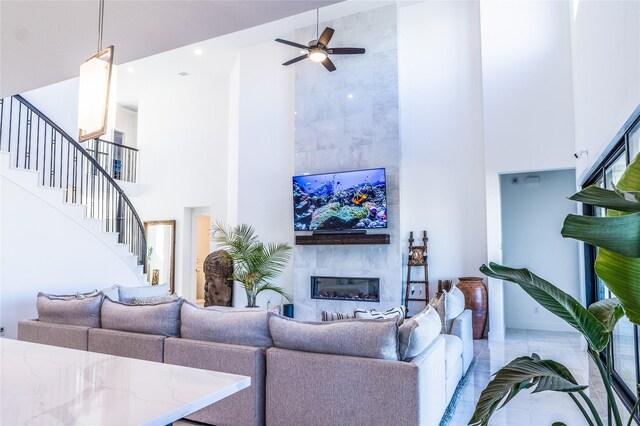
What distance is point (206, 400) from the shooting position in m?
1.34

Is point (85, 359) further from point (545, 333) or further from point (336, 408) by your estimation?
point (545, 333)

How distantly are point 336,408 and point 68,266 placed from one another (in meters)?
5.00

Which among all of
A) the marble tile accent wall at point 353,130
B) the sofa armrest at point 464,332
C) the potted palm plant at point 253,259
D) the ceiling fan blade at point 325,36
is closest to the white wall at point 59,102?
the potted palm plant at point 253,259

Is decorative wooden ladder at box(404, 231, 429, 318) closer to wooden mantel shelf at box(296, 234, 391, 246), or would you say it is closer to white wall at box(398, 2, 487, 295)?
white wall at box(398, 2, 487, 295)

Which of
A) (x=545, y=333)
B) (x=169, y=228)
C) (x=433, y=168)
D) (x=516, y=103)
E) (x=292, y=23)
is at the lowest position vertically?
(x=545, y=333)

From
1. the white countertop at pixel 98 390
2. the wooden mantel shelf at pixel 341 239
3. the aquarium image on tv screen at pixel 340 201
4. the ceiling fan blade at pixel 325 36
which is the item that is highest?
the ceiling fan blade at pixel 325 36

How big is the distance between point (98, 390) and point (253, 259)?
6.15 metres

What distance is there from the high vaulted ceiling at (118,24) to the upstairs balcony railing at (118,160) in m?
6.78

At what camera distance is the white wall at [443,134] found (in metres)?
7.19

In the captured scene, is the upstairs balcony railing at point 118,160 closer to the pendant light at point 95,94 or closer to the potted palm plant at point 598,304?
the pendant light at point 95,94

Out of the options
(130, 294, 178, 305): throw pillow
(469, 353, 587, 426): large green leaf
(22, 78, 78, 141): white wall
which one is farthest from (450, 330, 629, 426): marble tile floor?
(22, 78, 78, 141): white wall

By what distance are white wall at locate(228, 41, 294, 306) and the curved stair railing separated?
2.04 metres

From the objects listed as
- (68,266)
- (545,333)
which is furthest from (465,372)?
(68,266)

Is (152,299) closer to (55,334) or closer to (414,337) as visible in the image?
(55,334)
